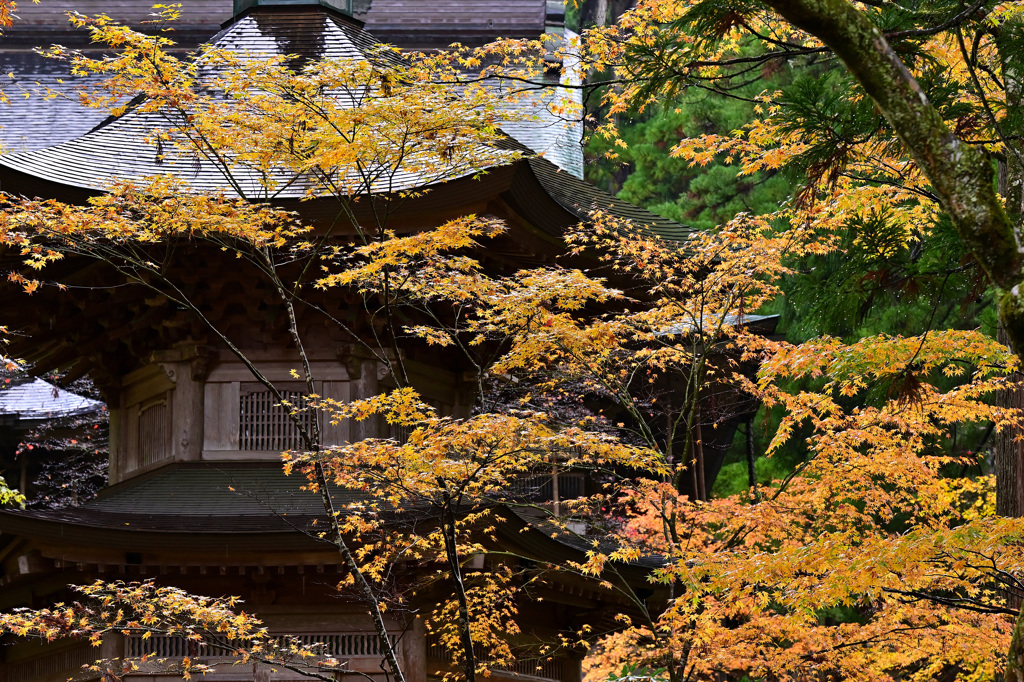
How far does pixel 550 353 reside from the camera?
8.58 m

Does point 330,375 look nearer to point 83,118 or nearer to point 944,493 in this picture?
point 944,493

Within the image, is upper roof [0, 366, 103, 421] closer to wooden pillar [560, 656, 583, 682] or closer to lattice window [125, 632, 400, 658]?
lattice window [125, 632, 400, 658]

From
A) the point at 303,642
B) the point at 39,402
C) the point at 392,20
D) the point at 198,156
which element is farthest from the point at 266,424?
the point at 392,20

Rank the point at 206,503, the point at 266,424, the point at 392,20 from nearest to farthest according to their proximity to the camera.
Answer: the point at 206,503 < the point at 266,424 < the point at 392,20

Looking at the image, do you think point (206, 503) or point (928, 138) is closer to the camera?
point (928, 138)

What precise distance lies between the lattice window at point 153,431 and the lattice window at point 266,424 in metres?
0.77

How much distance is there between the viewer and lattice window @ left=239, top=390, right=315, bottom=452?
10102mm

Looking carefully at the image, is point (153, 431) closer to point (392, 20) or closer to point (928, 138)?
point (928, 138)

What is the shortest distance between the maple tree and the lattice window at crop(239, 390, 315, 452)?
759 mm

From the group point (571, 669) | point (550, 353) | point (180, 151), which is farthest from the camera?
point (571, 669)

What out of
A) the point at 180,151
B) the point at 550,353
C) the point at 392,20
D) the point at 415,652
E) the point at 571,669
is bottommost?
the point at 571,669

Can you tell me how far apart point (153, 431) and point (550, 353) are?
439cm

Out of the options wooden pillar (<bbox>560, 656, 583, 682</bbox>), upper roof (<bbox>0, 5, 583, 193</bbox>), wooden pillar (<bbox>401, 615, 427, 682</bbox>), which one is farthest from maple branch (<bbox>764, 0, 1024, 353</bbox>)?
wooden pillar (<bbox>560, 656, 583, 682</bbox>)

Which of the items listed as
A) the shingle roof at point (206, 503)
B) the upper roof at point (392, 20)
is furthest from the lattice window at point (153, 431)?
the upper roof at point (392, 20)
